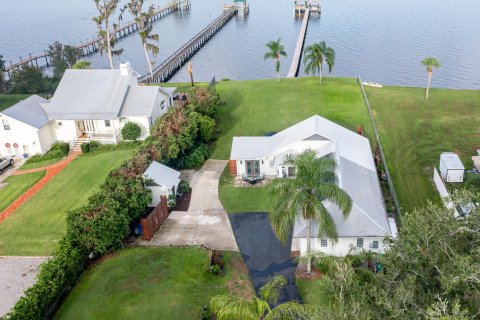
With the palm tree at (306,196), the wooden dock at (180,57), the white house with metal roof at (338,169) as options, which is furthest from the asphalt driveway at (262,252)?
the wooden dock at (180,57)

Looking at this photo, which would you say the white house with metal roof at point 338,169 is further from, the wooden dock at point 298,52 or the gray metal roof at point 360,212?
the wooden dock at point 298,52

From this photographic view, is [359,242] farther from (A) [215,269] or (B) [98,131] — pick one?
(B) [98,131]

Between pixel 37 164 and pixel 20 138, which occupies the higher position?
pixel 20 138

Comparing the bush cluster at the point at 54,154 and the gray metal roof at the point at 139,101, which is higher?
the gray metal roof at the point at 139,101

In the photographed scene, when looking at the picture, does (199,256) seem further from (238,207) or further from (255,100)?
(255,100)

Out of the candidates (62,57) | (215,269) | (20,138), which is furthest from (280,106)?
(62,57)

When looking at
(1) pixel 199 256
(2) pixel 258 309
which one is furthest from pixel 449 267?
(1) pixel 199 256
